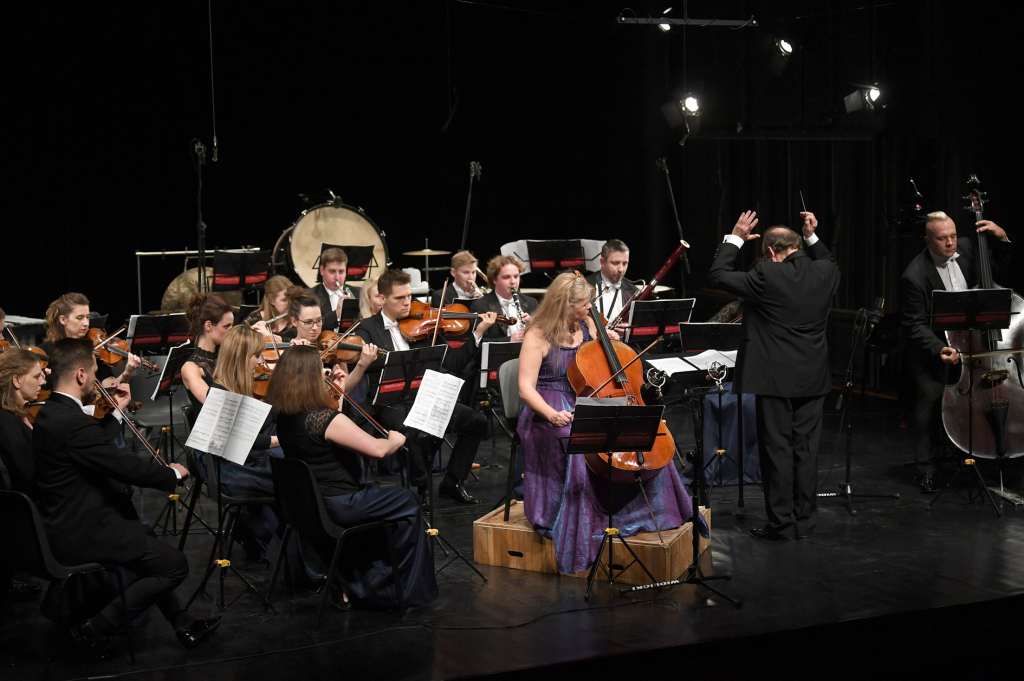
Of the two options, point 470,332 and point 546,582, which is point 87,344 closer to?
point 546,582

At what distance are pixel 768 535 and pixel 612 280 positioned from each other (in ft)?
8.82

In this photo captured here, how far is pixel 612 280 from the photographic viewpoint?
7629mm

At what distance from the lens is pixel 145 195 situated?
10984 mm

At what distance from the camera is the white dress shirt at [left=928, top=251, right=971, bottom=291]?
21.1 feet

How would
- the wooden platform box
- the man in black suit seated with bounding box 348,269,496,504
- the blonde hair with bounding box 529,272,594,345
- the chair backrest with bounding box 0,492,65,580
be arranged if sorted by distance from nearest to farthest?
the chair backrest with bounding box 0,492,65,580 < the wooden platform box < the blonde hair with bounding box 529,272,594,345 < the man in black suit seated with bounding box 348,269,496,504

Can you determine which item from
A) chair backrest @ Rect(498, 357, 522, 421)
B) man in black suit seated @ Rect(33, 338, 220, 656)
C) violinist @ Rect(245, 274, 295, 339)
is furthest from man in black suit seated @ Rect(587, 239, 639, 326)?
man in black suit seated @ Rect(33, 338, 220, 656)

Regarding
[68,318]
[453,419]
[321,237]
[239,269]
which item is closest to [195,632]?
[453,419]

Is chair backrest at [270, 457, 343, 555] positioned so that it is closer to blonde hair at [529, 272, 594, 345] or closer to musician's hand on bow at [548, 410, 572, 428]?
musician's hand on bow at [548, 410, 572, 428]

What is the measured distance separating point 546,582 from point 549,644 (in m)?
0.82

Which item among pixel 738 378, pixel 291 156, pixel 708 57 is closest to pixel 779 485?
pixel 738 378

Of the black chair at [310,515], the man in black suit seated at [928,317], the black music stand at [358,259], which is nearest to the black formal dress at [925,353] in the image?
the man in black suit seated at [928,317]

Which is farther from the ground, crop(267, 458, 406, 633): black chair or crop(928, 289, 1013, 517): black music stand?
crop(928, 289, 1013, 517): black music stand

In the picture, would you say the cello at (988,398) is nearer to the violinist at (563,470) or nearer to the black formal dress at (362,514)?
the violinist at (563,470)

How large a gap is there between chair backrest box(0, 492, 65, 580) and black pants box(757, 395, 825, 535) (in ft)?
11.9
